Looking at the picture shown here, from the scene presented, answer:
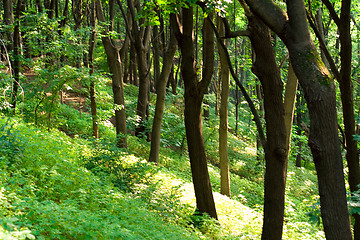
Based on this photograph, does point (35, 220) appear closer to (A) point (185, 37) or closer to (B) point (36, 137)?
(B) point (36, 137)

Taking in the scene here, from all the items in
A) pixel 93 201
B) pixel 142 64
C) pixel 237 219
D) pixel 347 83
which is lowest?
pixel 237 219

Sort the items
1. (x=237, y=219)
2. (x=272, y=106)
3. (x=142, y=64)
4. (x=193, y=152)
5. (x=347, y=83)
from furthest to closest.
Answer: (x=142, y=64), (x=237, y=219), (x=193, y=152), (x=272, y=106), (x=347, y=83)

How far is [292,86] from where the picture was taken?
23.5ft

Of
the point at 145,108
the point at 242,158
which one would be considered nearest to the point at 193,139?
the point at 145,108

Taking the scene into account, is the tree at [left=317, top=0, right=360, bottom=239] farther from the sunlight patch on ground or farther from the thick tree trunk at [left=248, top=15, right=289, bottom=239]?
the sunlight patch on ground

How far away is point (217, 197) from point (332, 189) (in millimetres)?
6082

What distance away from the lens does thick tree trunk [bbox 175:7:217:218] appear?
22.1ft

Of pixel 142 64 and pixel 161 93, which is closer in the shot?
pixel 161 93

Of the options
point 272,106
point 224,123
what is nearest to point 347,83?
point 272,106

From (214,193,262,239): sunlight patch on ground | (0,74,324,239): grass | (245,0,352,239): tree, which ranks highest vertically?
(245,0,352,239): tree

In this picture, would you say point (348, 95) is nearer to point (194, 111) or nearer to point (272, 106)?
point (272, 106)

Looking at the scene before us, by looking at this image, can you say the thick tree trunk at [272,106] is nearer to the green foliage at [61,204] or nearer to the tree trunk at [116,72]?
the green foliage at [61,204]

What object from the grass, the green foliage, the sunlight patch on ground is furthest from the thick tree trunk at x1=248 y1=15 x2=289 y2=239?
the sunlight patch on ground

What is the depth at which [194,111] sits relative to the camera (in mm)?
6918
